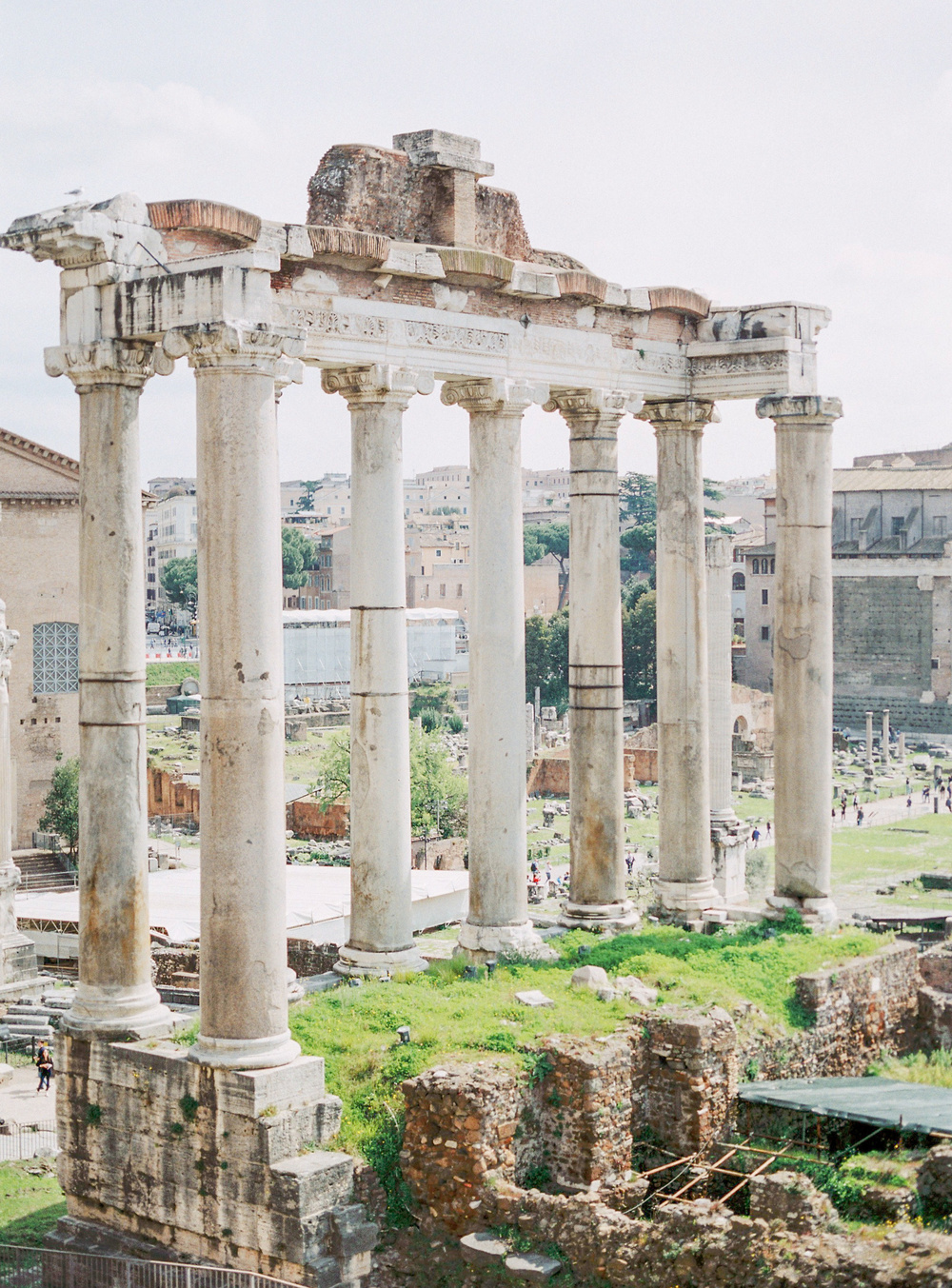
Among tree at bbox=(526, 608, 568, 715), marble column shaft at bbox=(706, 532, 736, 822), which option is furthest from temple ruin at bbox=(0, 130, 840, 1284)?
tree at bbox=(526, 608, 568, 715)

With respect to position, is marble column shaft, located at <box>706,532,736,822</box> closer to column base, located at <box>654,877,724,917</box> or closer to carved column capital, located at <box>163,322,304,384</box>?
column base, located at <box>654,877,724,917</box>

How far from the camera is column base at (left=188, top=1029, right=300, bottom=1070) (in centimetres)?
1163

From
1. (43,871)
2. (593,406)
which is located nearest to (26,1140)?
(593,406)

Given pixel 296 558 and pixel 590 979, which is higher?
pixel 296 558

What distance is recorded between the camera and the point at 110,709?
12922mm


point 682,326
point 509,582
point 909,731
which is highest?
point 682,326

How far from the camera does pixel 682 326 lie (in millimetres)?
17562

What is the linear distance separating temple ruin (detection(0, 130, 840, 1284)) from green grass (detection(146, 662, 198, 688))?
6843cm

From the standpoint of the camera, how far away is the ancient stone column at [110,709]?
508 inches

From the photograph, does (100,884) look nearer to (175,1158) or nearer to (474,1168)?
(175,1158)

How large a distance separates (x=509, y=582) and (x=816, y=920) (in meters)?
4.97

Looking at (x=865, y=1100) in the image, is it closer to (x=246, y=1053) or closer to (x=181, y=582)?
(x=246, y=1053)

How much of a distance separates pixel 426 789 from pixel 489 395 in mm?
33688

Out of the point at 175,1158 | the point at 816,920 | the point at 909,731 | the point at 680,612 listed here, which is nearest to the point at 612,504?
the point at 680,612
